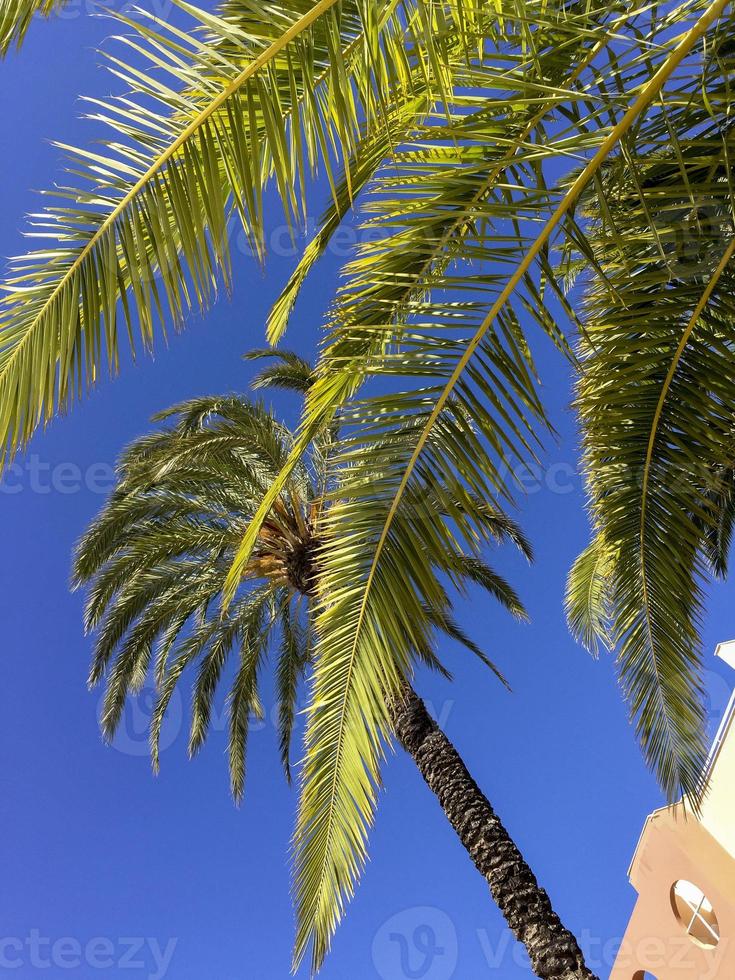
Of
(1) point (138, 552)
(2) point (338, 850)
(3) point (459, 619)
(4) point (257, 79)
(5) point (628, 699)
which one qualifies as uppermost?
(1) point (138, 552)

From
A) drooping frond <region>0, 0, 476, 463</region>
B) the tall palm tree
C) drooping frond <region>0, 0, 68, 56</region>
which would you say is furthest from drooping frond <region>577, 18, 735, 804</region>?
the tall palm tree

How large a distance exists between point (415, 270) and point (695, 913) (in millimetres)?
11469

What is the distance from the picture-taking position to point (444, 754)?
8.85 meters

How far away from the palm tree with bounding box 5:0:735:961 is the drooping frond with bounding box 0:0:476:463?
0.03 ft

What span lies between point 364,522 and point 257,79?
2010 mm

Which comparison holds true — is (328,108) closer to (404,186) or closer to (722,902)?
(404,186)

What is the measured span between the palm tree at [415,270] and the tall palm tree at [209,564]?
5.35m

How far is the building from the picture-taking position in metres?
10.9

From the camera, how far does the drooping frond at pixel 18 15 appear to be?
2.30m

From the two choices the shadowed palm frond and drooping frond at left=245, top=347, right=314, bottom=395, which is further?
drooping frond at left=245, top=347, right=314, bottom=395

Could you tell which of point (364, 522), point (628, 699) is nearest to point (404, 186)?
point (364, 522)

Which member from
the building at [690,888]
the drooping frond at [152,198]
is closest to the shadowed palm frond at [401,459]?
the drooping frond at [152,198]

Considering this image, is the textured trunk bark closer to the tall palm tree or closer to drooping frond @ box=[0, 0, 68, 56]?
the tall palm tree

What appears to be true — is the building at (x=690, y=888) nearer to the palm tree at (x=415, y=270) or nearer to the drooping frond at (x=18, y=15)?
the palm tree at (x=415, y=270)
